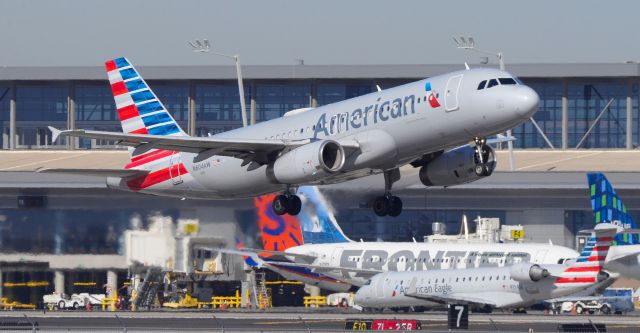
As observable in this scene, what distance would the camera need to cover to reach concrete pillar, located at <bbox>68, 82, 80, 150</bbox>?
5094 inches

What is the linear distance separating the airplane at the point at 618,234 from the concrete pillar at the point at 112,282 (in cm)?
2765

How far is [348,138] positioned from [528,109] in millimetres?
7891

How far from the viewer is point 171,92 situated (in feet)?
439

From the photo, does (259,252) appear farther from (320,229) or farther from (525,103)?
(525,103)

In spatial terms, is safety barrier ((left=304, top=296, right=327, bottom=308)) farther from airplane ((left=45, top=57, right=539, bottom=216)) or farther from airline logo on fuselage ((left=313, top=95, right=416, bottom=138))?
airline logo on fuselage ((left=313, top=95, right=416, bottom=138))

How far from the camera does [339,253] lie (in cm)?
9106

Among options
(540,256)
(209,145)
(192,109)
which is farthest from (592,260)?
(192,109)

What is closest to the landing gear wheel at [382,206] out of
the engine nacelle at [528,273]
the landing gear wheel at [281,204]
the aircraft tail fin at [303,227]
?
the landing gear wheel at [281,204]

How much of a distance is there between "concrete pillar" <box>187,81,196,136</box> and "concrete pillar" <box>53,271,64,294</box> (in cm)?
4212

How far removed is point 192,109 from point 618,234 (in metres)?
65.0

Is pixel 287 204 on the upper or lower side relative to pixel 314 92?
lower

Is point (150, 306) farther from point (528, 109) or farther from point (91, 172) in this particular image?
point (528, 109)

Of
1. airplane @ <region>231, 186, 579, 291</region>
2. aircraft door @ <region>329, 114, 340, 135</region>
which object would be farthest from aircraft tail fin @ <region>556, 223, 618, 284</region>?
aircraft door @ <region>329, 114, 340, 135</region>

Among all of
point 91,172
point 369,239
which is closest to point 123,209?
point 91,172
